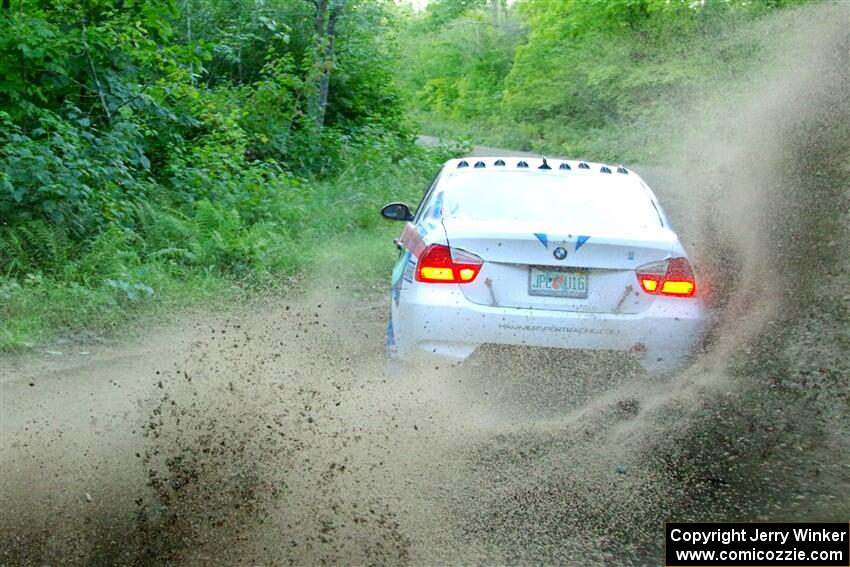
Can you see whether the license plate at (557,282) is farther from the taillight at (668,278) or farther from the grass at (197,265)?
the grass at (197,265)

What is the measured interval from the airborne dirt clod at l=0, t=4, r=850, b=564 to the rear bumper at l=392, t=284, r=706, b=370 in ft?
0.40

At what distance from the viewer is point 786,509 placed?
14.6ft

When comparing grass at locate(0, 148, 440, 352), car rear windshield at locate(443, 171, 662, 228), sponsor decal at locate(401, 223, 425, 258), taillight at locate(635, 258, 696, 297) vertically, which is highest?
car rear windshield at locate(443, 171, 662, 228)

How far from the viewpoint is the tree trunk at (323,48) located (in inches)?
706

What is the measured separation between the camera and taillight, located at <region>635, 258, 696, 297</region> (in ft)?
18.4

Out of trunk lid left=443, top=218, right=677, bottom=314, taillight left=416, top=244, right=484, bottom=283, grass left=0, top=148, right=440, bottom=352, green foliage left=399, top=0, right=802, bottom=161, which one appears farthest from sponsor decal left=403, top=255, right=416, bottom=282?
green foliage left=399, top=0, right=802, bottom=161

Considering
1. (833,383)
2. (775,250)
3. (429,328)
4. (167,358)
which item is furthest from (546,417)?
(775,250)

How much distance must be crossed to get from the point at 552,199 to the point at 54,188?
17.6ft

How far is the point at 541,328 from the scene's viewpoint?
5480 millimetres

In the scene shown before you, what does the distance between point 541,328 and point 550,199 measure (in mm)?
1151

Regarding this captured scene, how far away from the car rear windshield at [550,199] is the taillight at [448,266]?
44 centimetres

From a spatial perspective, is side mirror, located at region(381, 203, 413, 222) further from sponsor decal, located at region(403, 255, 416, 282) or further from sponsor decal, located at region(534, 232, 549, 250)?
sponsor decal, located at region(534, 232, 549, 250)

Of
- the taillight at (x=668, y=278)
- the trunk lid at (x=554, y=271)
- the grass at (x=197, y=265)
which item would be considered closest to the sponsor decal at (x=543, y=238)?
the trunk lid at (x=554, y=271)

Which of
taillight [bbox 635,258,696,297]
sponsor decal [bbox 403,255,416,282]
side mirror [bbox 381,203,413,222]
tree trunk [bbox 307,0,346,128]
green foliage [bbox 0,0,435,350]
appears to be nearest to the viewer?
taillight [bbox 635,258,696,297]
